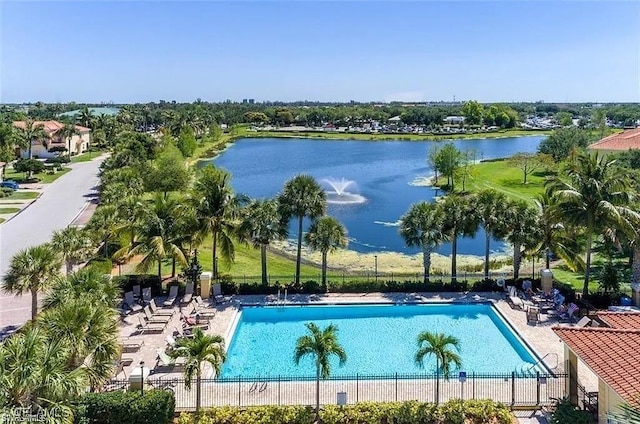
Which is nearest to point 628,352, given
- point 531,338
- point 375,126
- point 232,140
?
point 531,338

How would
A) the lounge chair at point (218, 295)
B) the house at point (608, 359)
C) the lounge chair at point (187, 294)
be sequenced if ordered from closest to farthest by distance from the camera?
the house at point (608, 359) → the lounge chair at point (187, 294) → the lounge chair at point (218, 295)

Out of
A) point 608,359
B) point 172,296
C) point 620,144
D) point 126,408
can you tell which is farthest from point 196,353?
point 620,144

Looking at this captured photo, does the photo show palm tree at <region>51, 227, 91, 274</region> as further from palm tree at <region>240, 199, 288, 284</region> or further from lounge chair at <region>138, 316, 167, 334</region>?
palm tree at <region>240, 199, 288, 284</region>

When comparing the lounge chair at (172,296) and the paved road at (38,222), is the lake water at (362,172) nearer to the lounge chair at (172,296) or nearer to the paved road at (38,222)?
the lounge chair at (172,296)

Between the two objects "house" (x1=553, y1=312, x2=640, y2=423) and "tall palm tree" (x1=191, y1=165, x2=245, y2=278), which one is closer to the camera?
"house" (x1=553, y1=312, x2=640, y2=423)

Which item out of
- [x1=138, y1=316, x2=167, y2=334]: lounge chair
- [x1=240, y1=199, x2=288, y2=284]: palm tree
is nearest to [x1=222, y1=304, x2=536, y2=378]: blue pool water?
[x1=138, y1=316, x2=167, y2=334]: lounge chair

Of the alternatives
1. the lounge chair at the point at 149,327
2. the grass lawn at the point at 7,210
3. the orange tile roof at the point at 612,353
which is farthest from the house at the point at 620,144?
the grass lawn at the point at 7,210
